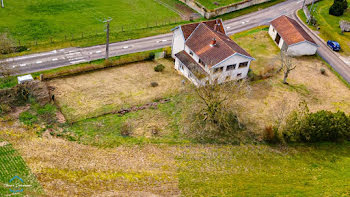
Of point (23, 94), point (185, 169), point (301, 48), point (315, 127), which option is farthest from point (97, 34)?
point (315, 127)

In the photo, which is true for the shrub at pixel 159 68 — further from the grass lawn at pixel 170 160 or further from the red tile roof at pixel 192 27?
the grass lawn at pixel 170 160

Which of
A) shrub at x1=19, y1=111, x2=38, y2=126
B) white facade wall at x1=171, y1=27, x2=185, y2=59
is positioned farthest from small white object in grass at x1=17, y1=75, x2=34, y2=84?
white facade wall at x1=171, y1=27, x2=185, y2=59

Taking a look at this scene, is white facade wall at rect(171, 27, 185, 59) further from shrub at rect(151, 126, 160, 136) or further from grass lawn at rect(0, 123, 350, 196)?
grass lawn at rect(0, 123, 350, 196)

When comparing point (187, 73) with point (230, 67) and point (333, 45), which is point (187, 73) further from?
point (333, 45)

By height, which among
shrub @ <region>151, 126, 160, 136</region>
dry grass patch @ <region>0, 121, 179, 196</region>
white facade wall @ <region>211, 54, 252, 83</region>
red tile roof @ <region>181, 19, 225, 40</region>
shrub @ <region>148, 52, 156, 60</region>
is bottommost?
dry grass patch @ <region>0, 121, 179, 196</region>

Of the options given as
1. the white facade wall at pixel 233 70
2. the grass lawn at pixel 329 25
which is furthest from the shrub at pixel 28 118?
the grass lawn at pixel 329 25
